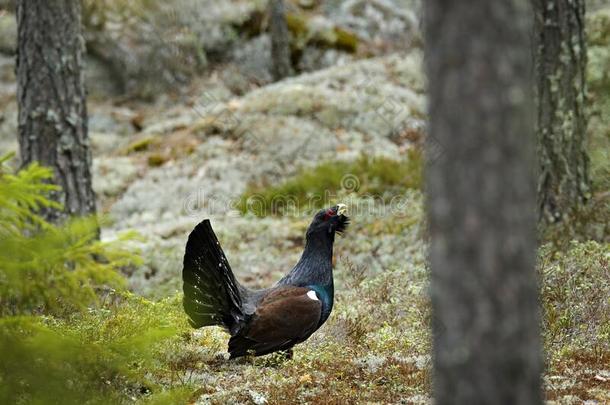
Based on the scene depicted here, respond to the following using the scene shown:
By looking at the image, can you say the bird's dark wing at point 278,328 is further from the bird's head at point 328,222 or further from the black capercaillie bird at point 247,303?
the bird's head at point 328,222

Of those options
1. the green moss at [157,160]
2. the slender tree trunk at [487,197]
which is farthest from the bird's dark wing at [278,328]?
the green moss at [157,160]

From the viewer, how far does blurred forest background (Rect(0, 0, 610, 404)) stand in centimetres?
379

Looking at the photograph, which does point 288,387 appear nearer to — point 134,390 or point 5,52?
point 134,390

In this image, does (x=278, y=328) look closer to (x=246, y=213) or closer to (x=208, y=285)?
(x=208, y=285)

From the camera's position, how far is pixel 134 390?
4.74 m

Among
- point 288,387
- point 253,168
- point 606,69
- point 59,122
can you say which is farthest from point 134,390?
point 606,69

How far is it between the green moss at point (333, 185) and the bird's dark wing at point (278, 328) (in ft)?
20.0

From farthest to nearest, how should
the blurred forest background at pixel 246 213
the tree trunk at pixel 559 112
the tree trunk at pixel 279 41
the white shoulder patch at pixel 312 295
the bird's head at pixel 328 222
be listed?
1. the tree trunk at pixel 279 41
2. the tree trunk at pixel 559 112
3. the bird's head at pixel 328 222
4. the white shoulder patch at pixel 312 295
5. the blurred forest background at pixel 246 213

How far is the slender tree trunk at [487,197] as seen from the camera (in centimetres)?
249

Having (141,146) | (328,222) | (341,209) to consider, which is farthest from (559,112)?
(141,146)

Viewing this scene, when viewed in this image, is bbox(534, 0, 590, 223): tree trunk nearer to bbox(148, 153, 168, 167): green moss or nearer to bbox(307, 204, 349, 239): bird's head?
bbox(307, 204, 349, 239): bird's head

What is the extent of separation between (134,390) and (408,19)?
19841mm

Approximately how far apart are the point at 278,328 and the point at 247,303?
0.47 metres

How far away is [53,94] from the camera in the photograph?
8.70 meters
